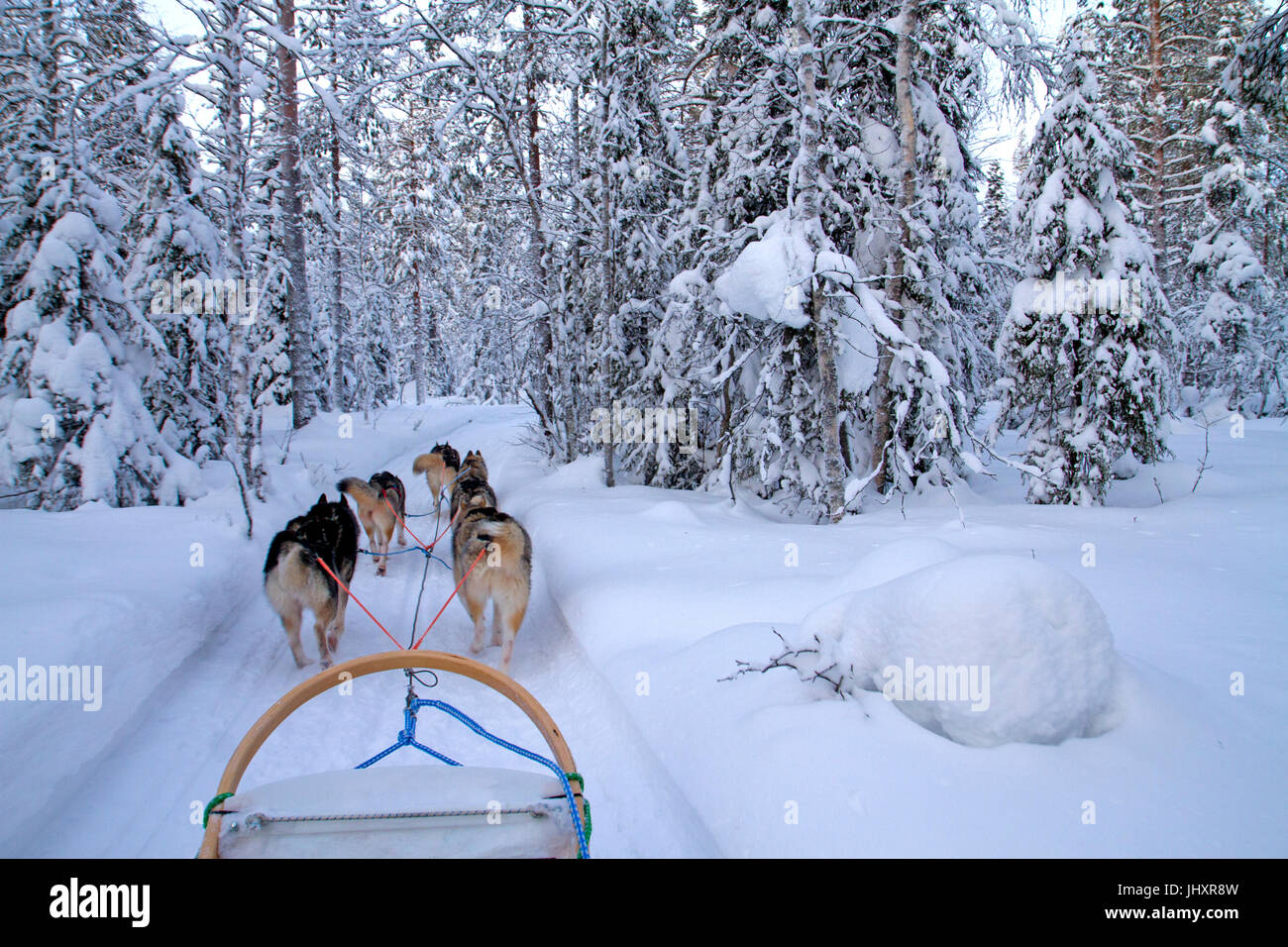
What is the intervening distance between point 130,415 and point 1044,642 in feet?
36.4

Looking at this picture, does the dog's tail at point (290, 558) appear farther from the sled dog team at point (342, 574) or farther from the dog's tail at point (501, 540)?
the dog's tail at point (501, 540)

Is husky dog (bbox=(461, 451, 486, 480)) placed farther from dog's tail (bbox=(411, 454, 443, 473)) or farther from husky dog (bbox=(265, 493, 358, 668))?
husky dog (bbox=(265, 493, 358, 668))

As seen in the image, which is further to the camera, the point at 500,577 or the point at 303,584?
the point at 500,577

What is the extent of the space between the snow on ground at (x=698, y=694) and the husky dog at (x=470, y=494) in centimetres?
104

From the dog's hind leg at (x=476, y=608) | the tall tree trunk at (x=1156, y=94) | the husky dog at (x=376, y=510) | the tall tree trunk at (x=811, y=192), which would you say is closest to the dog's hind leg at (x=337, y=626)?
the dog's hind leg at (x=476, y=608)

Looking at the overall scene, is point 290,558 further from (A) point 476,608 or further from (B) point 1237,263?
(B) point 1237,263

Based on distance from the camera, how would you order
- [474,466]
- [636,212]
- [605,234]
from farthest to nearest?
[636,212]
[605,234]
[474,466]

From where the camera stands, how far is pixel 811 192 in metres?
7.29

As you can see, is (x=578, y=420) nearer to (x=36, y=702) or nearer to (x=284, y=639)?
(x=284, y=639)

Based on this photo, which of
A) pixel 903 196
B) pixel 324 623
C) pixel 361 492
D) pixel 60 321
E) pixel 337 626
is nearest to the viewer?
pixel 324 623

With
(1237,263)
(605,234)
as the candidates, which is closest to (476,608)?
(605,234)

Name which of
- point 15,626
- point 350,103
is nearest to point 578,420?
point 350,103

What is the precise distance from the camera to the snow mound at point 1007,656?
2469 millimetres

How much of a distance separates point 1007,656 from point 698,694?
5.45ft
